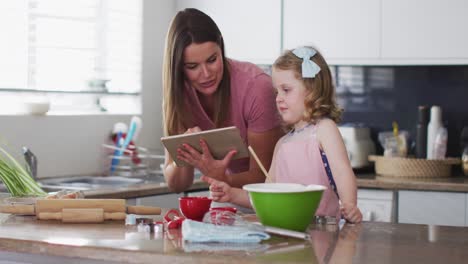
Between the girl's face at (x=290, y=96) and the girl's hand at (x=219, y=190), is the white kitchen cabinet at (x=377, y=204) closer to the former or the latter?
the girl's face at (x=290, y=96)

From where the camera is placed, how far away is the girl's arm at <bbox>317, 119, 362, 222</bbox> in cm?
234

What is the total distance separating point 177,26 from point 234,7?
69.2 inches

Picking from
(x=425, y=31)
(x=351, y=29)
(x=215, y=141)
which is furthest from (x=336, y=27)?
(x=215, y=141)

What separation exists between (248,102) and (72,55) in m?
1.42

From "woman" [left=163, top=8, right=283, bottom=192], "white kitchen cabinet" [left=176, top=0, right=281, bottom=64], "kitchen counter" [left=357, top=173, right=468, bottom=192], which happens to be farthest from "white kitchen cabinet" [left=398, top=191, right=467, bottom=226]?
"woman" [left=163, top=8, right=283, bottom=192]

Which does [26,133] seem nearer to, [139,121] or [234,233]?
[139,121]

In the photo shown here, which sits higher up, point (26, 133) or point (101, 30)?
point (101, 30)

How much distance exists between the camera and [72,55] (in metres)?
3.88

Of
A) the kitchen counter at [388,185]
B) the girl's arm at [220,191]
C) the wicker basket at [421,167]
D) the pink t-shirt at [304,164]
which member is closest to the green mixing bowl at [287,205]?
the girl's arm at [220,191]

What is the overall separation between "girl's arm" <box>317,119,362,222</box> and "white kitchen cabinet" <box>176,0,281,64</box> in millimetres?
1770

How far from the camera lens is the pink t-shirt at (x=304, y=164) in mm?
2502

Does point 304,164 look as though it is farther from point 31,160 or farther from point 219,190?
point 31,160

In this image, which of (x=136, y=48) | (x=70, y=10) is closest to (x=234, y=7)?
(x=136, y=48)

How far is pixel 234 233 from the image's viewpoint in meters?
1.81
